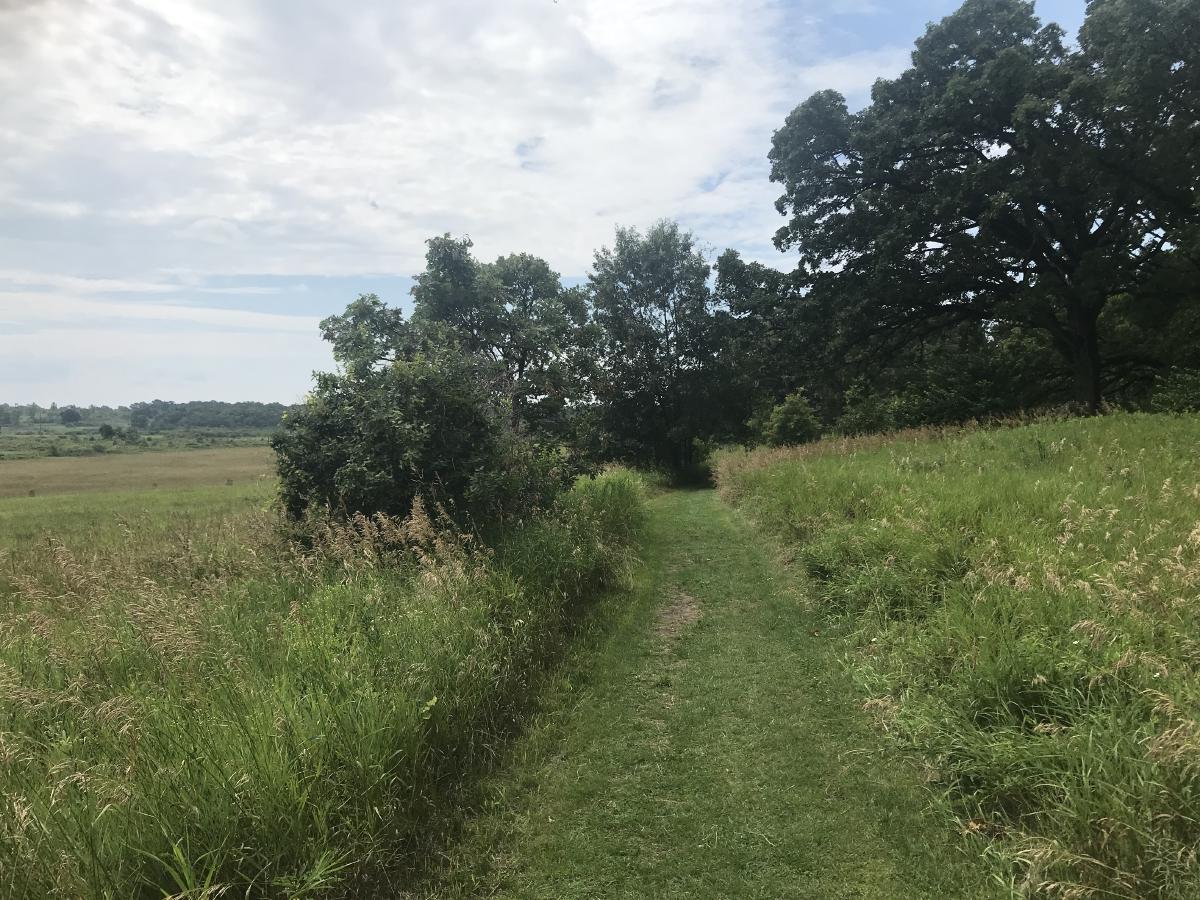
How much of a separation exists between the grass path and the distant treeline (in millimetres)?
78267

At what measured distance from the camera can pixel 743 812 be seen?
3.27 m

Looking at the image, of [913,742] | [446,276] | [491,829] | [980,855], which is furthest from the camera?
[446,276]

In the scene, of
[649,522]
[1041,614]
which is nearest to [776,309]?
[649,522]

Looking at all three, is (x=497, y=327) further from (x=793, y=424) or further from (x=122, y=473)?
(x=122, y=473)

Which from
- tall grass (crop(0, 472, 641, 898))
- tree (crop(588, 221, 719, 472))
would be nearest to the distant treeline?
tree (crop(588, 221, 719, 472))

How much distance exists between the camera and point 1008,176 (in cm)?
1625

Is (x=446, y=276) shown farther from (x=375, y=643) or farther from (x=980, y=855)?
(x=980, y=855)

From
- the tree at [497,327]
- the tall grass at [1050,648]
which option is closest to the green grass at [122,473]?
the tree at [497,327]

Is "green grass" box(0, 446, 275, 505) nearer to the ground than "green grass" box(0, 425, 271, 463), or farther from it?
nearer to the ground

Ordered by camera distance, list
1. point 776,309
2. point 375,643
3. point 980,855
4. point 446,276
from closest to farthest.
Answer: point 980,855, point 375,643, point 446,276, point 776,309

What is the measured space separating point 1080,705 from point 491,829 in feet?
10.4

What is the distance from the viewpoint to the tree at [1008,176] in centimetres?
1430

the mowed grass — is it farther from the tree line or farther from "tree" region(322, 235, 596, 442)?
the tree line

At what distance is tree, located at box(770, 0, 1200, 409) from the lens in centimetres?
1430
